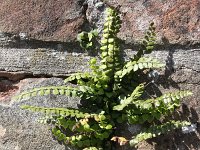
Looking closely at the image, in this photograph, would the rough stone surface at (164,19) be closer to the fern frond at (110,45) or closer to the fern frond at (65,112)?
the fern frond at (110,45)

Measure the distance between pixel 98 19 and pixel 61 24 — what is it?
0.62ft

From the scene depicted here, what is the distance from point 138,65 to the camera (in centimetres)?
303

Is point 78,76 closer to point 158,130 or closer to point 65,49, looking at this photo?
point 65,49

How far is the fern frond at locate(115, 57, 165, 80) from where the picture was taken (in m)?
2.97

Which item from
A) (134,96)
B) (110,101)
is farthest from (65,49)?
(134,96)

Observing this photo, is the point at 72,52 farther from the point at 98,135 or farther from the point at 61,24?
the point at 98,135

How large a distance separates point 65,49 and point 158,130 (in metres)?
0.65

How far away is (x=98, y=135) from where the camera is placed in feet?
10.1

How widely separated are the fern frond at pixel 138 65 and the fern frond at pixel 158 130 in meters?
0.28

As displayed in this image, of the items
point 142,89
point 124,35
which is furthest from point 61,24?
point 142,89

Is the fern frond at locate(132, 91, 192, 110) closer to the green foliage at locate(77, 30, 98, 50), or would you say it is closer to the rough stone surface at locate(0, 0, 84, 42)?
the green foliage at locate(77, 30, 98, 50)

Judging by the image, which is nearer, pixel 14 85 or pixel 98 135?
pixel 98 135

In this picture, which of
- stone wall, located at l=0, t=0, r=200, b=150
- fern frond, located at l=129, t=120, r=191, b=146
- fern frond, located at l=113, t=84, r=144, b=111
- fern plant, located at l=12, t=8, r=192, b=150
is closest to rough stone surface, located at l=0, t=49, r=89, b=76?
stone wall, located at l=0, t=0, r=200, b=150

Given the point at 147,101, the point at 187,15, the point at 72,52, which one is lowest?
the point at 147,101
